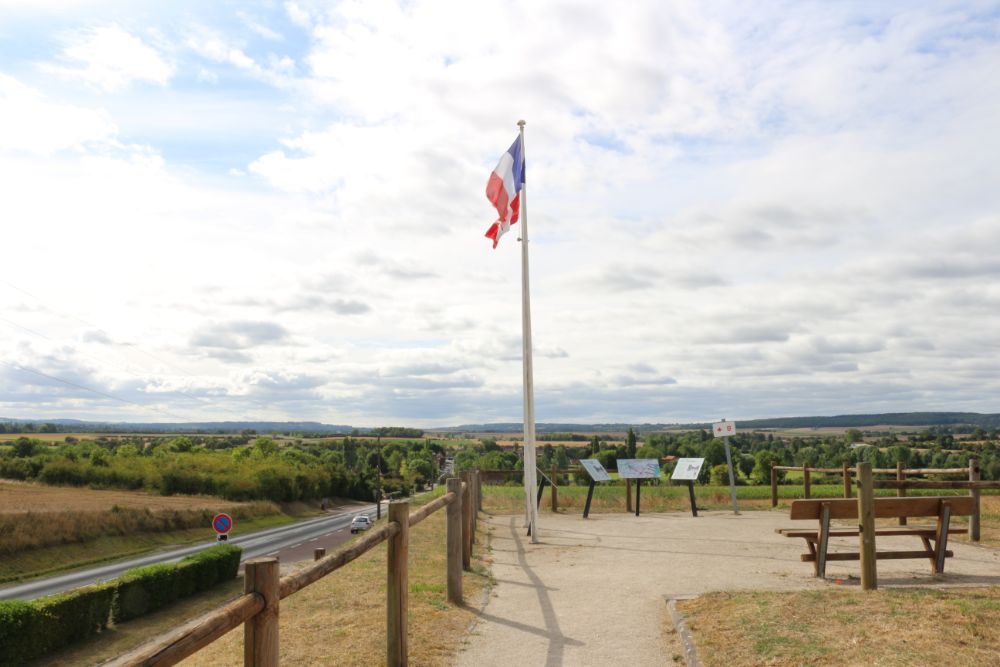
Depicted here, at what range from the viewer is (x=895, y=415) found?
172000 millimetres

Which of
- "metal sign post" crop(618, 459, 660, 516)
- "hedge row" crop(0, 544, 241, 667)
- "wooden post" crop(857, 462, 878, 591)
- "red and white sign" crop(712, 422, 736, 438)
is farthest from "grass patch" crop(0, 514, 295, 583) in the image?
"wooden post" crop(857, 462, 878, 591)

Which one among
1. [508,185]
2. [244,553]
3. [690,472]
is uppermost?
[508,185]

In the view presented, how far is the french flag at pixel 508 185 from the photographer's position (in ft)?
47.0

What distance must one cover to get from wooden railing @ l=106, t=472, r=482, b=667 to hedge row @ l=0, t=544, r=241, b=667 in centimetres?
1516

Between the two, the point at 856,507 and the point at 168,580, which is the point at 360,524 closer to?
the point at 168,580

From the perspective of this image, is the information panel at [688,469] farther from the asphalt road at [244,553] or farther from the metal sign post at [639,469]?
the asphalt road at [244,553]

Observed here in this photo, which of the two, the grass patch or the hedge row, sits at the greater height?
the hedge row

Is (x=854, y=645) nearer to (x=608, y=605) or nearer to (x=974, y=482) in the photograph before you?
(x=608, y=605)

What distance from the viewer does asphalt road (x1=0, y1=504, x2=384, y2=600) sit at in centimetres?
3912

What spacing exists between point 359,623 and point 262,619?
405cm

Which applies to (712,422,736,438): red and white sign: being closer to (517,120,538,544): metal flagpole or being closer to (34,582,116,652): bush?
(517,120,538,544): metal flagpole

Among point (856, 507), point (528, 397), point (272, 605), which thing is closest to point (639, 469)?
point (528, 397)

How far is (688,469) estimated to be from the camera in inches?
730

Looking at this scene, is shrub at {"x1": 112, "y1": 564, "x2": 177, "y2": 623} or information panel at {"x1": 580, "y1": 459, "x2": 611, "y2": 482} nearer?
information panel at {"x1": 580, "y1": 459, "x2": 611, "y2": 482}
